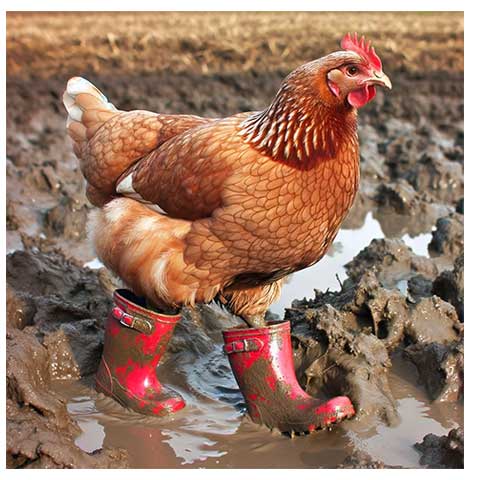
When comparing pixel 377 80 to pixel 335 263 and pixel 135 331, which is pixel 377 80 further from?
pixel 335 263

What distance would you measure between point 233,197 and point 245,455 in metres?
1.17

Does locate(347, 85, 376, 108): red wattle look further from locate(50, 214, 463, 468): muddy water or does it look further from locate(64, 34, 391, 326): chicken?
locate(50, 214, 463, 468): muddy water

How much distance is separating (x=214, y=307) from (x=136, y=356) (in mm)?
1115

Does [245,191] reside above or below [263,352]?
above

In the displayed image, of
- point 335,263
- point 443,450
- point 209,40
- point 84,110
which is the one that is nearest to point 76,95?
point 84,110

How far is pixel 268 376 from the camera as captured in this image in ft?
13.6

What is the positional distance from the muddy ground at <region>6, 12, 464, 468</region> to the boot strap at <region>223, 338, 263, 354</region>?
0.35 m

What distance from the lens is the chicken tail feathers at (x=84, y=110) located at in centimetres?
444

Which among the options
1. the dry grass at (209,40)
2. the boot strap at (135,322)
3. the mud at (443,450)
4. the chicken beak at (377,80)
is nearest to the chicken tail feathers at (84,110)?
the boot strap at (135,322)

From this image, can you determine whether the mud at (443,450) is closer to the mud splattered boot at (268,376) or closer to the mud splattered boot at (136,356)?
the mud splattered boot at (268,376)

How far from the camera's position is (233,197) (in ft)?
12.0

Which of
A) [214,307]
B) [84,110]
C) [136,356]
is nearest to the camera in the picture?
[136,356]

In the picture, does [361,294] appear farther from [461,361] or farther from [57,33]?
[57,33]

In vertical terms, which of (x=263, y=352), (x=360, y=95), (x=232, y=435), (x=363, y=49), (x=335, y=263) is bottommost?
(x=232, y=435)
